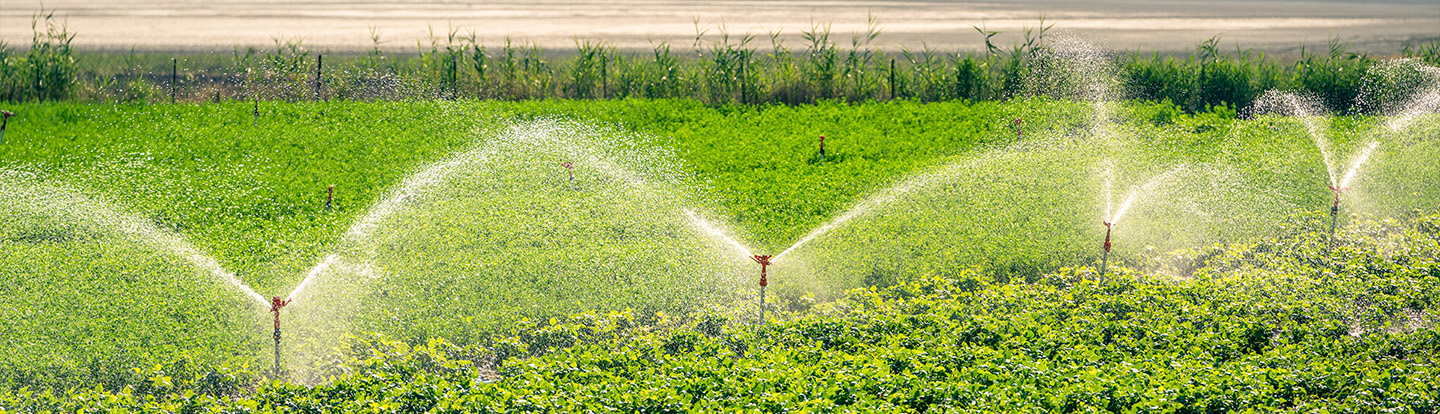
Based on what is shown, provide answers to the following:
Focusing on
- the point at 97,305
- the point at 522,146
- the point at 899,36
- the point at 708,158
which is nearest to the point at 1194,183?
the point at 708,158

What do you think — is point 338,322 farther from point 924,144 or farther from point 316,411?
point 924,144

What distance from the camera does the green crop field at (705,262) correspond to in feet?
34.4

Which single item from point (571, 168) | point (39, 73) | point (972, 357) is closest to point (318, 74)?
point (39, 73)

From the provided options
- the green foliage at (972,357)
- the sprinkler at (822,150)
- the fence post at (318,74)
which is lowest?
the green foliage at (972,357)

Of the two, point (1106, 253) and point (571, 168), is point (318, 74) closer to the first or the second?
point (571, 168)

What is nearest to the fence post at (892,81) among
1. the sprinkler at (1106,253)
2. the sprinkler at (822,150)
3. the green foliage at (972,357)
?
the sprinkler at (822,150)

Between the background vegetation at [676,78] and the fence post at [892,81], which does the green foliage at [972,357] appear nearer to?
the background vegetation at [676,78]

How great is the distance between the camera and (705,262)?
45.8 feet

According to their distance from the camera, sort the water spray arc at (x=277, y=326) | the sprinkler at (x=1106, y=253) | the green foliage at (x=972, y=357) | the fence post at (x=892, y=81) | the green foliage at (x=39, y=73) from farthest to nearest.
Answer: the fence post at (x=892, y=81) < the green foliage at (x=39, y=73) < the sprinkler at (x=1106, y=253) < the water spray arc at (x=277, y=326) < the green foliage at (x=972, y=357)

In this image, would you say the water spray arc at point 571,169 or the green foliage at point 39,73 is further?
the green foliage at point 39,73

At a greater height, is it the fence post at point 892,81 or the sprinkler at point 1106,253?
the fence post at point 892,81

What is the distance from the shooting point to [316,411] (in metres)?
10.2

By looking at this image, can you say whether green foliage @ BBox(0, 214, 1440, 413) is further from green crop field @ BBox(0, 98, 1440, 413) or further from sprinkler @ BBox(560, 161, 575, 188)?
sprinkler @ BBox(560, 161, 575, 188)

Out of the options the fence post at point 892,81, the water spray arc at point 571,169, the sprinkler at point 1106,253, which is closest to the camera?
the sprinkler at point 1106,253
